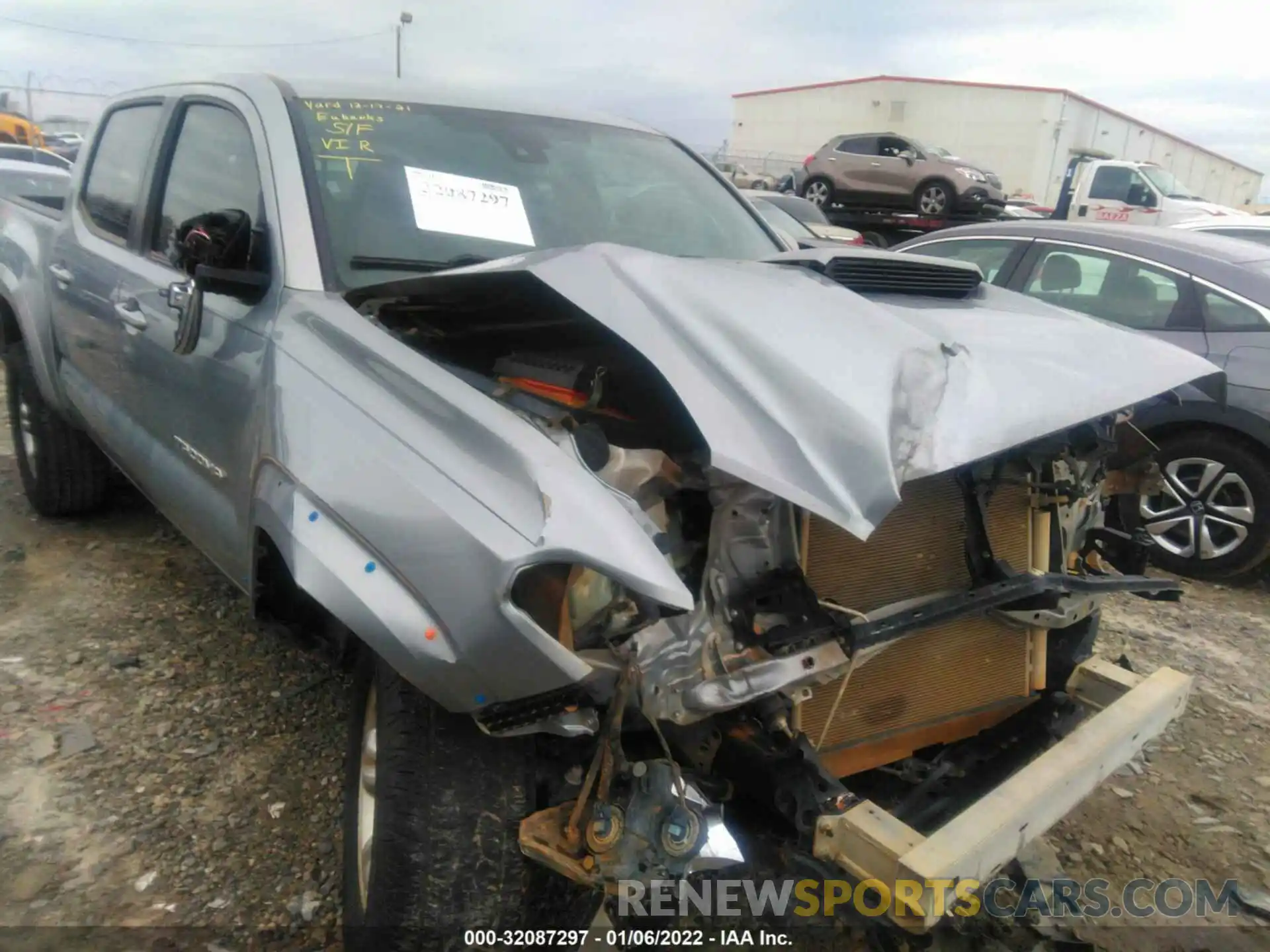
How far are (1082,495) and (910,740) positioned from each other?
701 mm

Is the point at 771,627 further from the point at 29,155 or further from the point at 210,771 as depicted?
the point at 29,155

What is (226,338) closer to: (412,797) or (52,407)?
(412,797)

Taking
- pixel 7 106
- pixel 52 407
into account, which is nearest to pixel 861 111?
pixel 7 106

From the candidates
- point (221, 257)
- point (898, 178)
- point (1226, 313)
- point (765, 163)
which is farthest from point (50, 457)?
point (765, 163)

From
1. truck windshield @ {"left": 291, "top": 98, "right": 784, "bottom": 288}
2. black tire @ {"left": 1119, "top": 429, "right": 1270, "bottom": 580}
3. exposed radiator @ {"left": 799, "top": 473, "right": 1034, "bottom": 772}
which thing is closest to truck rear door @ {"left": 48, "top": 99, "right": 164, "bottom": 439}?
truck windshield @ {"left": 291, "top": 98, "right": 784, "bottom": 288}

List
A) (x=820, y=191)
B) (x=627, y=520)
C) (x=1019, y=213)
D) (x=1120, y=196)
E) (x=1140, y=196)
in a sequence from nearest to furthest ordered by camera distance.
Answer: (x=627, y=520)
(x=1140, y=196)
(x=1120, y=196)
(x=820, y=191)
(x=1019, y=213)

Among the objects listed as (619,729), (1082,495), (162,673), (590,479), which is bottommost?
(162,673)

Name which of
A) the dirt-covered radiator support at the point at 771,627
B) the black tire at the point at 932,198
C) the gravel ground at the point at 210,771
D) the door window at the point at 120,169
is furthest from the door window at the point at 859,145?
Answer: the dirt-covered radiator support at the point at 771,627

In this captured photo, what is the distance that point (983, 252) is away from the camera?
18.8 feet

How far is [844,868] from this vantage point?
1.73 metres

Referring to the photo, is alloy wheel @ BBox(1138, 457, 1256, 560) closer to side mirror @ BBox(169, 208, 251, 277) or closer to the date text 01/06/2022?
the date text 01/06/2022

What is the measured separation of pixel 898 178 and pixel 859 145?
106 cm

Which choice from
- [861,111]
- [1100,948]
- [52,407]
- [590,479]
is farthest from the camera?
[861,111]

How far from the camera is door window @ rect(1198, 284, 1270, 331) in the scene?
4.61 m
